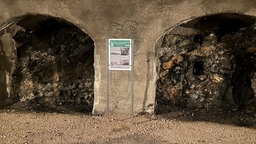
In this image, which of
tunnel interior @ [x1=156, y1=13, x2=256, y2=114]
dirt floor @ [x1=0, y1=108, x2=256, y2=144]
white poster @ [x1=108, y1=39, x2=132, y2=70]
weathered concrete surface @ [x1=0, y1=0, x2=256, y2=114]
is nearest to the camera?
dirt floor @ [x1=0, y1=108, x2=256, y2=144]

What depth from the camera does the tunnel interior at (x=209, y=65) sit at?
313 inches

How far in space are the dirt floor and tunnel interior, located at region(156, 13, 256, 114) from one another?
0.95 metres

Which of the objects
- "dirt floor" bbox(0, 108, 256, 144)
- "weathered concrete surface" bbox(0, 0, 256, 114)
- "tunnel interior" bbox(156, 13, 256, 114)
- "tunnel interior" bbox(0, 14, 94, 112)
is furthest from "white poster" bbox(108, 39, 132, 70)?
"tunnel interior" bbox(0, 14, 94, 112)

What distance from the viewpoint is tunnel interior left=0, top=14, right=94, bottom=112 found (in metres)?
8.42

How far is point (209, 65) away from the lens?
27.3 feet

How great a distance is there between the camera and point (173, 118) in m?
6.75

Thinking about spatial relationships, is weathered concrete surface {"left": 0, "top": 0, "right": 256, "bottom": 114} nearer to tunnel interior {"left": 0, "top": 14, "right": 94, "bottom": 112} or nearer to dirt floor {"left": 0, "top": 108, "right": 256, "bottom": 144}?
dirt floor {"left": 0, "top": 108, "right": 256, "bottom": 144}

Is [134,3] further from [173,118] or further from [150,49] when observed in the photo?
[173,118]

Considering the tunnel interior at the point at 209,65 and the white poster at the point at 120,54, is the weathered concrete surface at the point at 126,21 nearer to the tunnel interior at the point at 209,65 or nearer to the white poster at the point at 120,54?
the white poster at the point at 120,54

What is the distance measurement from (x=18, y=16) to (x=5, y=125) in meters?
1.97

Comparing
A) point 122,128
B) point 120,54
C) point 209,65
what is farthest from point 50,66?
point 209,65

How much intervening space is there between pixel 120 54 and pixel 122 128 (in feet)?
4.28

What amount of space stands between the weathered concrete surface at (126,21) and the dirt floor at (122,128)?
0.43 meters

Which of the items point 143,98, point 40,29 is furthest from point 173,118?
point 40,29
